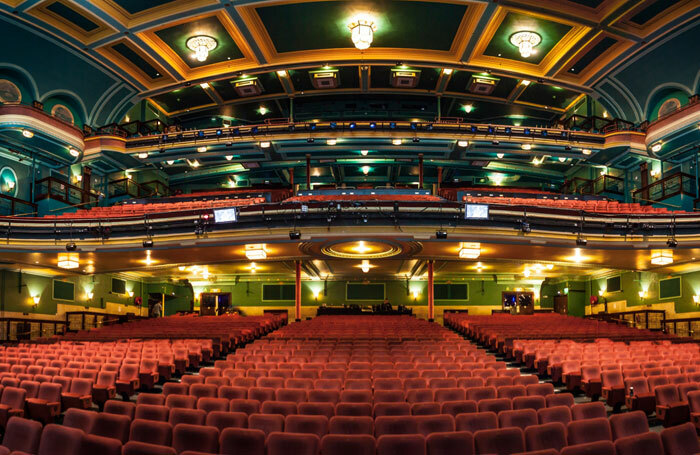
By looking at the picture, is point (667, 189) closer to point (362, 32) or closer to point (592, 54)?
point (592, 54)

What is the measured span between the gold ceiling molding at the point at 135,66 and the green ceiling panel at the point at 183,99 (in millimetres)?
1139

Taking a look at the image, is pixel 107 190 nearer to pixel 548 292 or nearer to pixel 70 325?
pixel 70 325

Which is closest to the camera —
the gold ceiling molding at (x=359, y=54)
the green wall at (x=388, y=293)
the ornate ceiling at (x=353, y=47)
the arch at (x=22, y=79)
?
the ornate ceiling at (x=353, y=47)

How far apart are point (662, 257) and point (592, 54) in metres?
9.64

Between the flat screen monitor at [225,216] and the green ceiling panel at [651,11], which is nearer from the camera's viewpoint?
the flat screen monitor at [225,216]

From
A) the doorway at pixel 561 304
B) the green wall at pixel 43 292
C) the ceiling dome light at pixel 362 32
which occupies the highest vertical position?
the ceiling dome light at pixel 362 32

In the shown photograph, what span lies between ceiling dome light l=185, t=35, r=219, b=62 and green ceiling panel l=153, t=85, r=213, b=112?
13.6 feet

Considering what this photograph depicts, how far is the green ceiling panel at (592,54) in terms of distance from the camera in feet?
63.5

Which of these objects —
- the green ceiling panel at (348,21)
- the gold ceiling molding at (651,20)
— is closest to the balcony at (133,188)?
the green ceiling panel at (348,21)

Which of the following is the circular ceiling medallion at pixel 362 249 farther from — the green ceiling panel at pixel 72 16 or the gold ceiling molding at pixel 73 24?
the green ceiling panel at pixel 72 16

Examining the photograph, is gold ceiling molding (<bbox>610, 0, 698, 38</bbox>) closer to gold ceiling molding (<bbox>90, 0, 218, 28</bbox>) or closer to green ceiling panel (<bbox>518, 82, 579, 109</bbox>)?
green ceiling panel (<bbox>518, 82, 579, 109</bbox>)

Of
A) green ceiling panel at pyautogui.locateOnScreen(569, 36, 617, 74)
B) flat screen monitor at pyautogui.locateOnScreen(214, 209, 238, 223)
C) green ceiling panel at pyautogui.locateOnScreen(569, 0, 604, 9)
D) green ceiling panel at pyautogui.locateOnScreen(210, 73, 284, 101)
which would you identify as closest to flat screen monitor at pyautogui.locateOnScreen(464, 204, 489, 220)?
flat screen monitor at pyautogui.locateOnScreen(214, 209, 238, 223)

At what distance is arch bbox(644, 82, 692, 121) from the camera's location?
64.9 feet

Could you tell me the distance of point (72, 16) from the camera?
17.9 m
